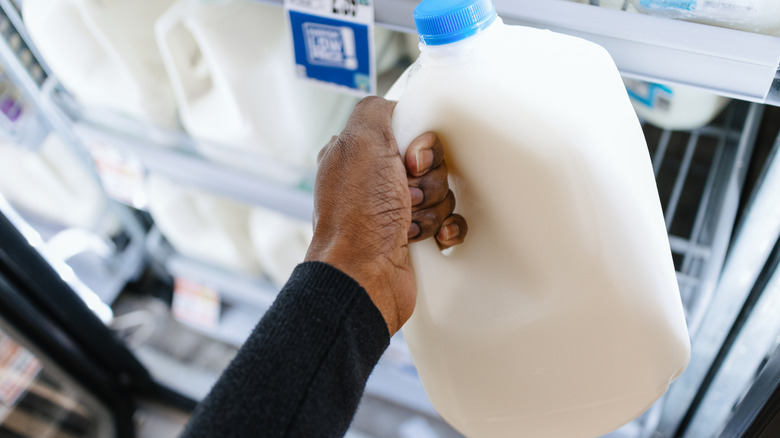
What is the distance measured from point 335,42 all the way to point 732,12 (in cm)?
49

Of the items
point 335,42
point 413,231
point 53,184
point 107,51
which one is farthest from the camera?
point 53,184

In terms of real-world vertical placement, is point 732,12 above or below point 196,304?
above

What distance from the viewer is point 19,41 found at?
1.35 meters

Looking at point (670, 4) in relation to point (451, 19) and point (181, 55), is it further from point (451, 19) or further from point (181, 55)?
point (181, 55)

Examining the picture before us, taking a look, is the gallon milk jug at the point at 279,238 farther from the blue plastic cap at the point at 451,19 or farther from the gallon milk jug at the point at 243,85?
the blue plastic cap at the point at 451,19

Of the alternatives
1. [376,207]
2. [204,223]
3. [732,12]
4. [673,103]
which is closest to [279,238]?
[204,223]

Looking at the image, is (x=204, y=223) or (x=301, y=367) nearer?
(x=301, y=367)

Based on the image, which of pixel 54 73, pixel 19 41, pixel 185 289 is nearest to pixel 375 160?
pixel 54 73

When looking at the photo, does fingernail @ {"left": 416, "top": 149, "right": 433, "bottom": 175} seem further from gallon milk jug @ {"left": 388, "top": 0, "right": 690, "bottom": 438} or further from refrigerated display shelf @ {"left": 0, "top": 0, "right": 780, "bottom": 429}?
refrigerated display shelf @ {"left": 0, "top": 0, "right": 780, "bottom": 429}

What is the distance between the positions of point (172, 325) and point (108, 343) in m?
0.28

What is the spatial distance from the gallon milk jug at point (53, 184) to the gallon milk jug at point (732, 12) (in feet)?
4.80

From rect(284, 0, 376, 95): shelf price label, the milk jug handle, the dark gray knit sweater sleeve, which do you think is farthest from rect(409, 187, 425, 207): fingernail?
the milk jug handle

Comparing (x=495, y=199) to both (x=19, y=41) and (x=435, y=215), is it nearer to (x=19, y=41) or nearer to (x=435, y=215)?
(x=435, y=215)

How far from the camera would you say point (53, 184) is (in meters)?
1.65
